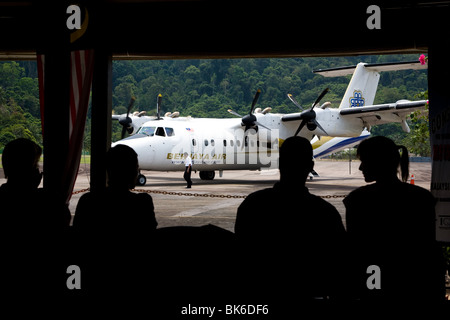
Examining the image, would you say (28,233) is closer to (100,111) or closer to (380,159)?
(380,159)

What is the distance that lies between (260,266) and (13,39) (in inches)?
180

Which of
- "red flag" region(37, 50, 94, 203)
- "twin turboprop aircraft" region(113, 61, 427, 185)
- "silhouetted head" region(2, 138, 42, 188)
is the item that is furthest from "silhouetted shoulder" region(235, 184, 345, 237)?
"twin turboprop aircraft" region(113, 61, 427, 185)

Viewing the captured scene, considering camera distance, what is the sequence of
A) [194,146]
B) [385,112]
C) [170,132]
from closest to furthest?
[385,112], [170,132], [194,146]

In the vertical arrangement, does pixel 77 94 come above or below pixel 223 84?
below

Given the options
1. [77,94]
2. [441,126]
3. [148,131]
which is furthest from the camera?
[148,131]

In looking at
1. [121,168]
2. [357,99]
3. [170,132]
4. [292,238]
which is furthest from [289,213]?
[357,99]

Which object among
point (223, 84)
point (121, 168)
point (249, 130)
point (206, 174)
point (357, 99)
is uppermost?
point (223, 84)

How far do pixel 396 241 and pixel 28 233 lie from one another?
6.27 ft

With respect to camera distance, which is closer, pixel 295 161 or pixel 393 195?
pixel 295 161

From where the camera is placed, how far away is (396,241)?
2439 millimetres

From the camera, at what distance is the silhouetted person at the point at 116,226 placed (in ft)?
8.05

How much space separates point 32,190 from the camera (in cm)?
266
